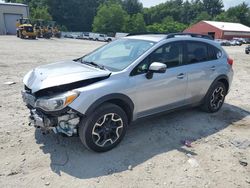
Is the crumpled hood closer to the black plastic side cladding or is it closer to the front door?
the black plastic side cladding

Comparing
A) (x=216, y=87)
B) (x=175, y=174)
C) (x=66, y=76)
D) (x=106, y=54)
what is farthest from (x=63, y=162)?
(x=216, y=87)

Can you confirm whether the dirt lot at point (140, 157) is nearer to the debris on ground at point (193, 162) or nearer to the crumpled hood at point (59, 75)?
the debris on ground at point (193, 162)

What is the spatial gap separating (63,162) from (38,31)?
1496 inches

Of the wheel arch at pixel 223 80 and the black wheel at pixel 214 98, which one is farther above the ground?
the wheel arch at pixel 223 80

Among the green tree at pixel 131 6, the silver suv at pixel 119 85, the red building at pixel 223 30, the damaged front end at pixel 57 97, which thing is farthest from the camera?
the green tree at pixel 131 6

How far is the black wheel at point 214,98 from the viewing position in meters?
5.55

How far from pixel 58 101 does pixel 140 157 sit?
58.8 inches

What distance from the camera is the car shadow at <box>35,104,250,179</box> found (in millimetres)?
3630

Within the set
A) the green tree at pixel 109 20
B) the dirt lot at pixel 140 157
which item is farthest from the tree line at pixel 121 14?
the dirt lot at pixel 140 157

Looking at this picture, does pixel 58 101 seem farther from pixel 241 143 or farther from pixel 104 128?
pixel 241 143

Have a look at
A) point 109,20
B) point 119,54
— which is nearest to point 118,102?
point 119,54

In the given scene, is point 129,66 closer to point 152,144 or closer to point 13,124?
point 152,144

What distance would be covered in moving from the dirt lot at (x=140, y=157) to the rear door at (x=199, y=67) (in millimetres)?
633

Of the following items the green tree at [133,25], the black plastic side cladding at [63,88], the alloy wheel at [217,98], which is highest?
the green tree at [133,25]
